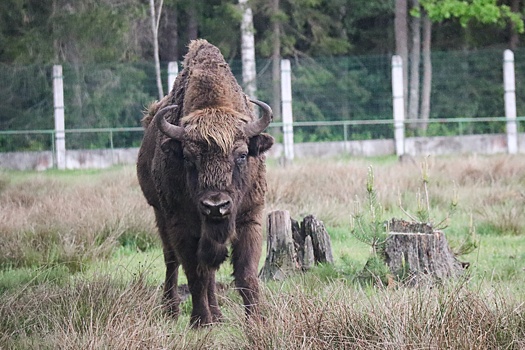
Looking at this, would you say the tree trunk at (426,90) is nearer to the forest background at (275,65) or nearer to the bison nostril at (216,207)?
the forest background at (275,65)

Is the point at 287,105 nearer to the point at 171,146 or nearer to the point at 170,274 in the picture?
the point at 170,274

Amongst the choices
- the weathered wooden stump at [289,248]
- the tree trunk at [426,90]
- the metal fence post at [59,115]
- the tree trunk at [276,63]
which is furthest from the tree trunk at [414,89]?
the weathered wooden stump at [289,248]

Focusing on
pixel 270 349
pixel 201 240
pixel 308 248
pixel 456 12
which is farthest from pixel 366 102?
pixel 270 349

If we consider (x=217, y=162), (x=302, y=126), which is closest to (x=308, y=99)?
(x=302, y=126)

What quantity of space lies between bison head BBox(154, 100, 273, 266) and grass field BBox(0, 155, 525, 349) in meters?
0.57

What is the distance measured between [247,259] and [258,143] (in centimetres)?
89

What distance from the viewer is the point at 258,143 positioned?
763 centimetres

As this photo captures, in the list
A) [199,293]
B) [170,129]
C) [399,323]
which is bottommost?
[199,293]

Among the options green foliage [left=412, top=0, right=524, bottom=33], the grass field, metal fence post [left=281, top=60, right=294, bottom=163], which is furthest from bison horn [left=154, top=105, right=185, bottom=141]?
green foliage [left=412, top=0, right=524, bottom=33]

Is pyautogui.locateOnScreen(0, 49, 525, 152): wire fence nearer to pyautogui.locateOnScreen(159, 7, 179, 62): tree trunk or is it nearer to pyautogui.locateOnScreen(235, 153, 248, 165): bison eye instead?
pyautogui.locateOnScreen(159, 7, 179, 62): tree trunk

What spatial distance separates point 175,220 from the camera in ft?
25.8

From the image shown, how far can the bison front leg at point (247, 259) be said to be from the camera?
739 centimetres

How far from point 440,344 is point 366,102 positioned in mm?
19460

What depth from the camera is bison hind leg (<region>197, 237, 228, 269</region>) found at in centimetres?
741
